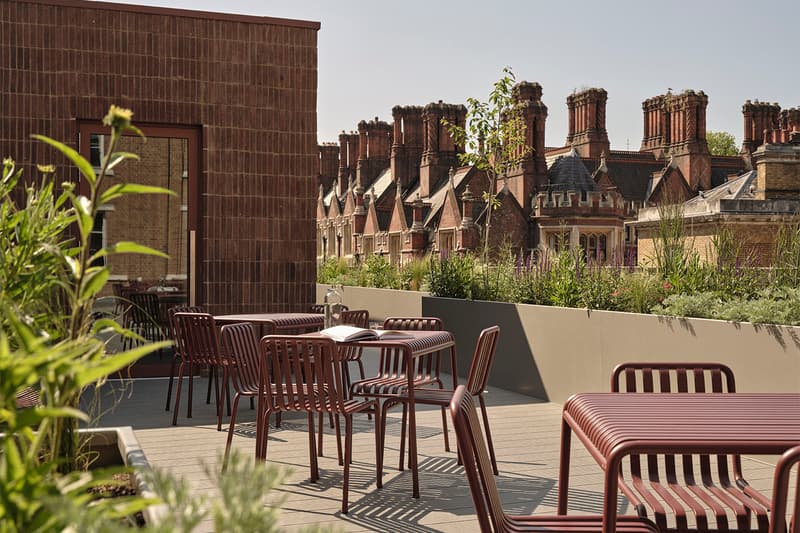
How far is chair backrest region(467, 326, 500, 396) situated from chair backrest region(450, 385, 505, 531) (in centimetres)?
238

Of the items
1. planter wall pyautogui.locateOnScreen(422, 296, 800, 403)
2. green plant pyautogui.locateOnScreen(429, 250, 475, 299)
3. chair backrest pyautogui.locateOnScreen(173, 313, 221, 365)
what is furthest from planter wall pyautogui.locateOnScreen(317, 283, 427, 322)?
chair backrest pyautogui.locateOnScreen(173, 313, 221, 365)

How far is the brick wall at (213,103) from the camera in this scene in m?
9.76

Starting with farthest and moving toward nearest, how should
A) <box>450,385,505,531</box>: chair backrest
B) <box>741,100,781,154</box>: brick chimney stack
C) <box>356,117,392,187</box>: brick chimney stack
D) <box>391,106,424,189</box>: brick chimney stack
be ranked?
<box>741,100,781,154</box>: brick chimney stack → <box>356,117,392,187</box>: brick chimney stack → <box>391,106,424,189</box>: brick chimney stack → <box>450,385,505,531</box>: chair backrest

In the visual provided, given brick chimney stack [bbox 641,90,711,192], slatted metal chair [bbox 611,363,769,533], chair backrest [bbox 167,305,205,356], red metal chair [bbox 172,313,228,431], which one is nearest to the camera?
slatted metal chair [bbox 611,363,769,533]

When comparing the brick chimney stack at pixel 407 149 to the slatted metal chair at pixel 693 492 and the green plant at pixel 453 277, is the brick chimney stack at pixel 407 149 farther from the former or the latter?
the slatted metal chair at pixel 693 492

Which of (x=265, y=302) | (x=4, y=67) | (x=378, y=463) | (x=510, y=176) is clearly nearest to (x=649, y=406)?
(x=378, y=463)

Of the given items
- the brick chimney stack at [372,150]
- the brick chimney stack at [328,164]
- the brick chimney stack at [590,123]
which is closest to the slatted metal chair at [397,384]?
the brick chimney stack at [590,123]

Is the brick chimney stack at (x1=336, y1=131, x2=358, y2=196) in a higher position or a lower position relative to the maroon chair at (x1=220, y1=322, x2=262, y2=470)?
higher

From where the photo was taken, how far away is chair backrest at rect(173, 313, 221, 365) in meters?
7.34

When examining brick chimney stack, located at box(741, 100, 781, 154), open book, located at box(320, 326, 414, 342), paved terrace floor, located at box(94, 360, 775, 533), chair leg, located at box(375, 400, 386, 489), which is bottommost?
paved terrace floor, located at box(94, 360, 775, 533)

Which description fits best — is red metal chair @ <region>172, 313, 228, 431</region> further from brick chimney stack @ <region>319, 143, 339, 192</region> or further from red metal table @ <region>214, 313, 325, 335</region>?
brick chimney stack @ <region>319, 143, 339, 192</region>

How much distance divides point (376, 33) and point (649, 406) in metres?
13.3

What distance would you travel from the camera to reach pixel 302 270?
418 inches

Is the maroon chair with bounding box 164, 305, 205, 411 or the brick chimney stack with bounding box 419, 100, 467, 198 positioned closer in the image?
the maroon chair with bounding box 164, 305, 205, 411
